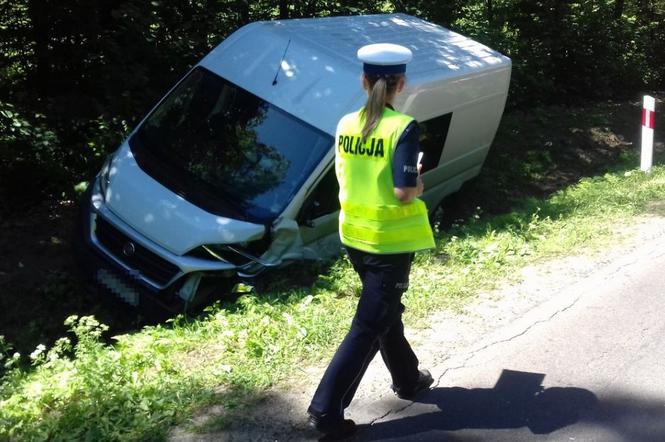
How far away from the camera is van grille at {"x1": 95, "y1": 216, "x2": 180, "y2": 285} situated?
5.86m

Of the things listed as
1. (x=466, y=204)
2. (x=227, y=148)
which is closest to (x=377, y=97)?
(x=227, y=148)

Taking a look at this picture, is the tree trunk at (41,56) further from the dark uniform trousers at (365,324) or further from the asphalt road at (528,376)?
the dark uniform trousers at (365,324)

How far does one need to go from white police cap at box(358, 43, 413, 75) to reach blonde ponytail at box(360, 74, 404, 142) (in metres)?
0.03

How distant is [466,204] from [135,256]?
17.1 feet

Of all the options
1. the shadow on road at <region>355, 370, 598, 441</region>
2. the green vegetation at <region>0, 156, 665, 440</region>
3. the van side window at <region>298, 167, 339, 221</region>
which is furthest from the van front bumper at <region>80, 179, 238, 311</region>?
the shadow on road at <region>355, 370, 598, 441</region>

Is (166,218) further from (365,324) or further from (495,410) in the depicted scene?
(495,410)

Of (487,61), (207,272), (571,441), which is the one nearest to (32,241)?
(207,272)

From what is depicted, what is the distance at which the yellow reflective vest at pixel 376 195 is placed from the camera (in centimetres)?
340

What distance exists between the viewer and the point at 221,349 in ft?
→ 15.2

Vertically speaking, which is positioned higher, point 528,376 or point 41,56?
point 528,376

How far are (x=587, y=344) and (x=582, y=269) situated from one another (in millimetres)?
1233

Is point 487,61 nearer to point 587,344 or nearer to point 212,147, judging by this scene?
point 212,147

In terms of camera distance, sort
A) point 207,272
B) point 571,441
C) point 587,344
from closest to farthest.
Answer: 1. point 571,441
2. point 587,344
3. point 207,272

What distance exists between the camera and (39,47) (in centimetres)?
1048
